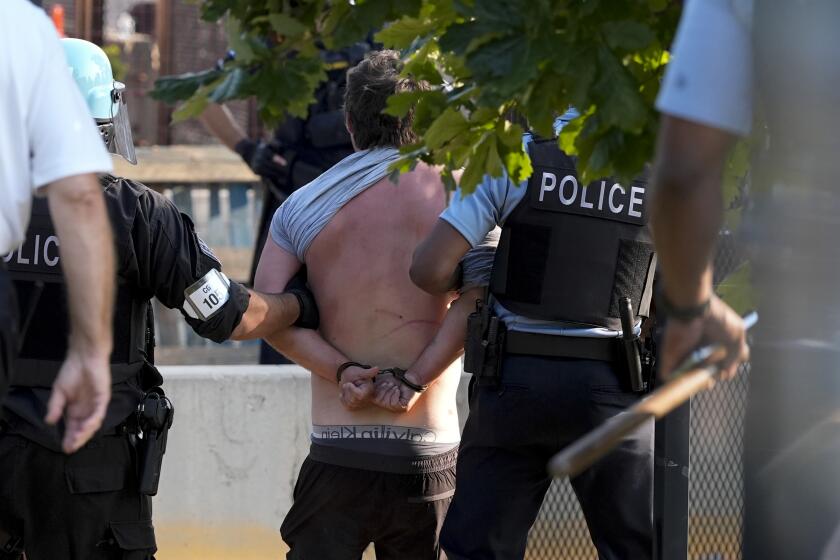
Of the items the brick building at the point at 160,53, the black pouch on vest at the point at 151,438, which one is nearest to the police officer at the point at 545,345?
the black pouch on vest at the point at 151,438

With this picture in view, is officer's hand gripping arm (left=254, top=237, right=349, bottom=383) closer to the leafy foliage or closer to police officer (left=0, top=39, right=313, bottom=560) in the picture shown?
police officer (left=0, top=39, right=313, bottom=560)

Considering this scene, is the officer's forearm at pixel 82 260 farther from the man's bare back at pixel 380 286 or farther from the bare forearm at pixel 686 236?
the man's bare back at pixel 380 286

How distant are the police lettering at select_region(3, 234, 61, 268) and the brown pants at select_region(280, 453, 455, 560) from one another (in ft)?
3.21

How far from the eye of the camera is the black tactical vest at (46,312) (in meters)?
3.59

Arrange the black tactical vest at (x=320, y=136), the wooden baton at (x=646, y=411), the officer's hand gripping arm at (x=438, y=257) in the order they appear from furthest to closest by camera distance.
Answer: the black tactical vest at (x=320, y=136) → the officer's hand gripping arm at (x=438, y=257) → the wooden baton at (x=646, y=411)

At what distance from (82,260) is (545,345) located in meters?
1.50

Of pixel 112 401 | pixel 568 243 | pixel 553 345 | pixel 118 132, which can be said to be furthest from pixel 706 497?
pixel 118 132

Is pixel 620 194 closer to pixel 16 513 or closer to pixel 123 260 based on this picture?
pixel 123 260

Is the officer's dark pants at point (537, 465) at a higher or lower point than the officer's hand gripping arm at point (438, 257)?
lower

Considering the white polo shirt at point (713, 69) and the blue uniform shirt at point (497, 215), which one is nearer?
the white polo shirt at point (713, 69)

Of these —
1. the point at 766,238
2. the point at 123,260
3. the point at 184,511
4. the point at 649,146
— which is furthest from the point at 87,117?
the point at 184,511

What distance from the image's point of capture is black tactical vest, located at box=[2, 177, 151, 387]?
359cm

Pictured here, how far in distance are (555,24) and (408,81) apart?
54.4 inches

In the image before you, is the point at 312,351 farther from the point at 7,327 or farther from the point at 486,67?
the point at 486,67
